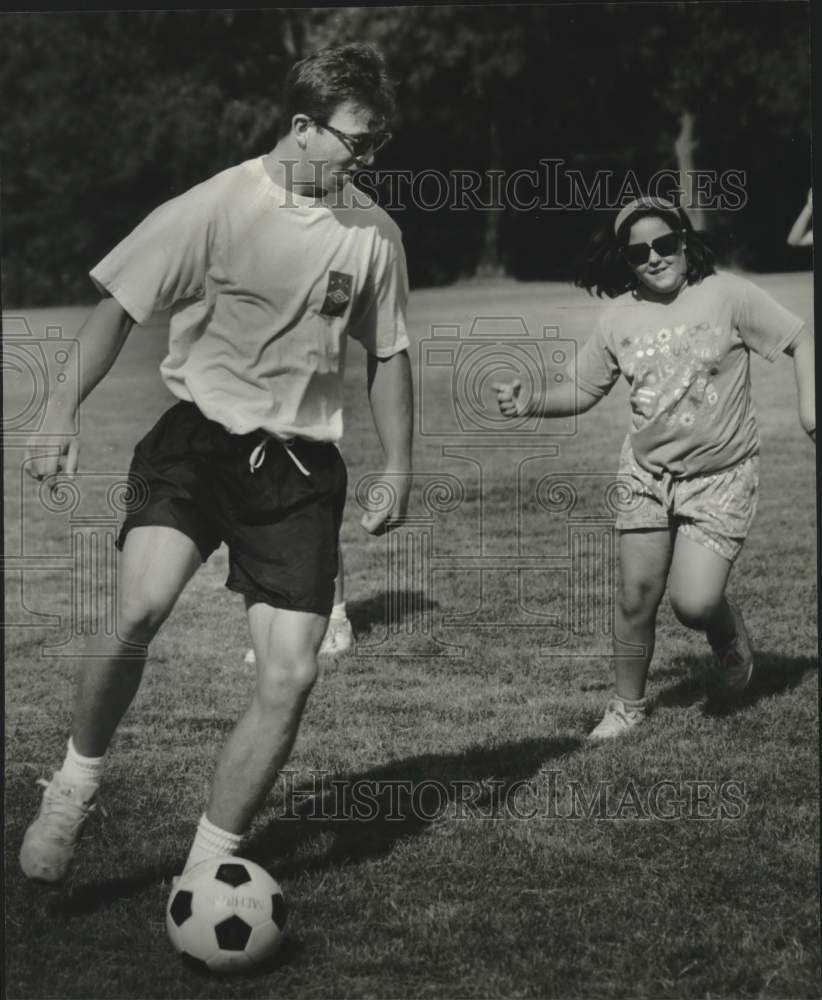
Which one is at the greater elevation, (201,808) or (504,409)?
(504,409)

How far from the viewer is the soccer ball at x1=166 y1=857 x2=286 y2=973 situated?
10.3 feet

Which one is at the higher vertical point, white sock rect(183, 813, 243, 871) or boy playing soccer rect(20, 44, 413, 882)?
boy playing soccer rect(20, 44, 413, 882)

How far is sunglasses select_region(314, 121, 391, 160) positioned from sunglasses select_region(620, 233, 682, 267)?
1.34 meters

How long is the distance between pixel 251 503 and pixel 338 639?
2343mm

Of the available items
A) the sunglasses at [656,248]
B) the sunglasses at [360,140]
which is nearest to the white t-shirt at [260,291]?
the sunglasses at [360,140]

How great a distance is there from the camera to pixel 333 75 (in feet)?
11.4

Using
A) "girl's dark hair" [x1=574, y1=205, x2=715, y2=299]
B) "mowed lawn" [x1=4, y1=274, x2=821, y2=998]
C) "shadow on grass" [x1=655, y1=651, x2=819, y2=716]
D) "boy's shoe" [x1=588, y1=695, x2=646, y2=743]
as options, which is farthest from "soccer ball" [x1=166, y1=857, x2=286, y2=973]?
"girl's dark hair" [x1=574, y1=205, x2=715, y2=299]

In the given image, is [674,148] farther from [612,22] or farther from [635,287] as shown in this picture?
[635,287]

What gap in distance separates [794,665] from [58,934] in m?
3.00

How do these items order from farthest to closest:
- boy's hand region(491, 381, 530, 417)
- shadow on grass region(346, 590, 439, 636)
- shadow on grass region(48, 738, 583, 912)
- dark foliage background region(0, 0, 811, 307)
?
dark foliage background region(0, 0, 811, 307) → shadow on grass region(346, 590, 439, 636) → boy's hand region(491, 381, 530, 417) → shadow on grass region(48, 738, 583, 912)

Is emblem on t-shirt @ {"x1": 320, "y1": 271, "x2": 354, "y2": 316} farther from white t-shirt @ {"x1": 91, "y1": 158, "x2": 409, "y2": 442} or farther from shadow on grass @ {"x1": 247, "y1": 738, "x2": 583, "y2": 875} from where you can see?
shadow on grass @ {"x1": 247, "y1": 738, "x2": 583, "y2": 875}

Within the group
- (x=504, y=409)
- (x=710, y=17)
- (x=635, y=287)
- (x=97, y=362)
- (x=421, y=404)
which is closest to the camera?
(x=97, y=362)

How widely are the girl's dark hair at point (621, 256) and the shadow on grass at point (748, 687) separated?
4.68 feet

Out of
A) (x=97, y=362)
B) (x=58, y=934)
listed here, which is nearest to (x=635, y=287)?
(x=97, y=362)
